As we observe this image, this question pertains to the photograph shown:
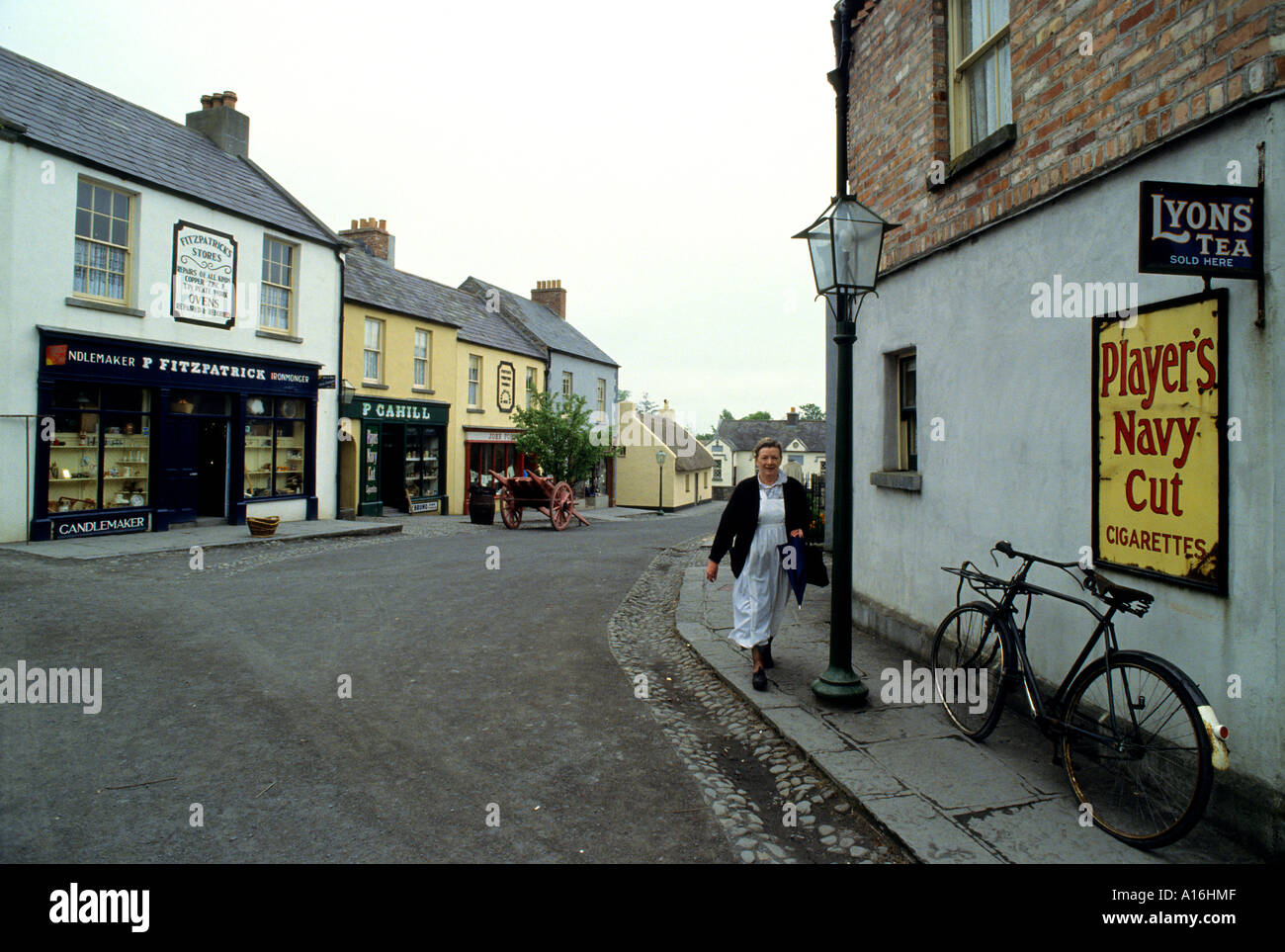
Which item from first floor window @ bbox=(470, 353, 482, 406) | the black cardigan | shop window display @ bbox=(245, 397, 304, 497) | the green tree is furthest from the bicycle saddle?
first floor window @ bbox=(470, 353, 482, 406)

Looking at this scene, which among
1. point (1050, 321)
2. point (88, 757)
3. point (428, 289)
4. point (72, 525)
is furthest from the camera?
point (428, 289)

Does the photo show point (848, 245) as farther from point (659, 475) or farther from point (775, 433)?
point (775, 433)

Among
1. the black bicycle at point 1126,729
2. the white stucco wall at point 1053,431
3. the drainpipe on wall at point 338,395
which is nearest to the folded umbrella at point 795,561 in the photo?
the white stucco wall at point 1053,431

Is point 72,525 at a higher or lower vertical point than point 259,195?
lower

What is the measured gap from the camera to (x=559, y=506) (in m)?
20.9

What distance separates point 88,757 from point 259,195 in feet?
54.5

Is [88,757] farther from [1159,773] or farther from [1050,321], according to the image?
[1050,321]

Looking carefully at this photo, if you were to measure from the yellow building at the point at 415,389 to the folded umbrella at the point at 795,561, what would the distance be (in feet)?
53.6

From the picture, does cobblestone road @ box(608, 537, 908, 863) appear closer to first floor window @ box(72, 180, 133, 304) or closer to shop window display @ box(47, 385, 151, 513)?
shop window display @ box(47, 385, 151, 513)

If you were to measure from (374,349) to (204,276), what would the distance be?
5.95 m

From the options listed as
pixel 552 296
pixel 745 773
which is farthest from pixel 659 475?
pixel 745 773

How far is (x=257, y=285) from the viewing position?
55.4 feet

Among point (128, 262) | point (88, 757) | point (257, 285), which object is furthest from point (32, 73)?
point (88, 757)

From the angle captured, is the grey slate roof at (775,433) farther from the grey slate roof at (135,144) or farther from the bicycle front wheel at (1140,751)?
the bicycle front wheel at (1140,751)
